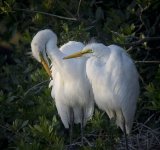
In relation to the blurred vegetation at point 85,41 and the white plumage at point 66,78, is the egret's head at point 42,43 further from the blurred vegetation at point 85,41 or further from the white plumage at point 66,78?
the blurred vegetation at point 85,41

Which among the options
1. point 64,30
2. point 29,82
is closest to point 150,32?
point 64,30

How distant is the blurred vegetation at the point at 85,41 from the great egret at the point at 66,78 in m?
0.08

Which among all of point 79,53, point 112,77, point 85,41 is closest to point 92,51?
point 79,53

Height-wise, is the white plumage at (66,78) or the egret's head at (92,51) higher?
the egret's head at (92,51)

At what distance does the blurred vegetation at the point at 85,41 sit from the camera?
503cm

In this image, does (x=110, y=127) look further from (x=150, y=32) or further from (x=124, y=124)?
(x=150, y=32)

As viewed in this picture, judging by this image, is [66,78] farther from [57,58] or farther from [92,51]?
[92,51]

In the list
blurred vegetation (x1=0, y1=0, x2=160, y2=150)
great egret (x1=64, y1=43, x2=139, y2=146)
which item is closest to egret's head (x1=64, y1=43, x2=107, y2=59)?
great egret (x1=64, y1=43, x2=139, y2=146)

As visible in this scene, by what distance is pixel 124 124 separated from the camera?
525 centimetres

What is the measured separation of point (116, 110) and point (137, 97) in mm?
183

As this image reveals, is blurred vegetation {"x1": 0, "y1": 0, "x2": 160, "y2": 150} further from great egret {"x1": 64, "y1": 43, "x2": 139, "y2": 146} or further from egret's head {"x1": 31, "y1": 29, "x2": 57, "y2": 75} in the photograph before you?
egret's head {"x1": 31, "y1": 29, "x2": 57, "y2": 75}

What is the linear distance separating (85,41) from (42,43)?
1.39 ft

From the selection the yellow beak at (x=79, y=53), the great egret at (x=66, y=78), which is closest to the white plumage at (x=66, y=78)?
the great egret at (x=66, y=78)

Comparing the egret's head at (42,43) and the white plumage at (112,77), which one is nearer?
the white plumage at (112,77)
